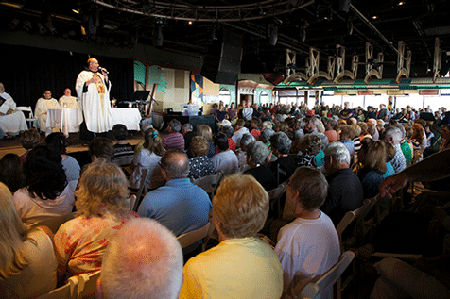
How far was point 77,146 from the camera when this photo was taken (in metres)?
5.91

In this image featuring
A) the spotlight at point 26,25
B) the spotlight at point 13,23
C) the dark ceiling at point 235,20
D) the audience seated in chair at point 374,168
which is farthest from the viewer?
the spotlight at point 26,25

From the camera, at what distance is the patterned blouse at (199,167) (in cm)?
312

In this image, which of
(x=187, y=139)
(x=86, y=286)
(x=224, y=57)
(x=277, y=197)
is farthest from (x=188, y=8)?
(x=86, y=286)

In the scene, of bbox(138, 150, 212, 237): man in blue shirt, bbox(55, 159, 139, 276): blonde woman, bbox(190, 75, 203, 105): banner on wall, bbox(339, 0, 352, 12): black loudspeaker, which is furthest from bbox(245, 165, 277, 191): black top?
bbox(190, 75, 203, 105): banner on wall

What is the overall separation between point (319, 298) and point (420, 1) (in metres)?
9.85

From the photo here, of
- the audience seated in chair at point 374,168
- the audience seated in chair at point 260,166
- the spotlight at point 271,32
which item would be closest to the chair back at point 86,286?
the audience seated in chair at point 260,166

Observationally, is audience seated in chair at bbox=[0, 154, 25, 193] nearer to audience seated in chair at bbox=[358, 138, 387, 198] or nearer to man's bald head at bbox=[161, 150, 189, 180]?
man's bald head at bbox=[161, 150, 189, 180]

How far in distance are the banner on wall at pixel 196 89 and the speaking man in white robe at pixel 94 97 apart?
9103 millimetres

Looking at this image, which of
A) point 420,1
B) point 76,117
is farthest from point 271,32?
point 76,117

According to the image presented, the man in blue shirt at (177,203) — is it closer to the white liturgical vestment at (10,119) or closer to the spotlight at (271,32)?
the white liturgical vestment at (10,119)

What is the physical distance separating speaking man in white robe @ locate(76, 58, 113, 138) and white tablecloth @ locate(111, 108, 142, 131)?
95 centimetres

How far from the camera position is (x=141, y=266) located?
0.62 metres

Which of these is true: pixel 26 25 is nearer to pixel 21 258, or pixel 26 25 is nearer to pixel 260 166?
pixel 260 166

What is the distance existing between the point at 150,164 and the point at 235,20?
6.22m
